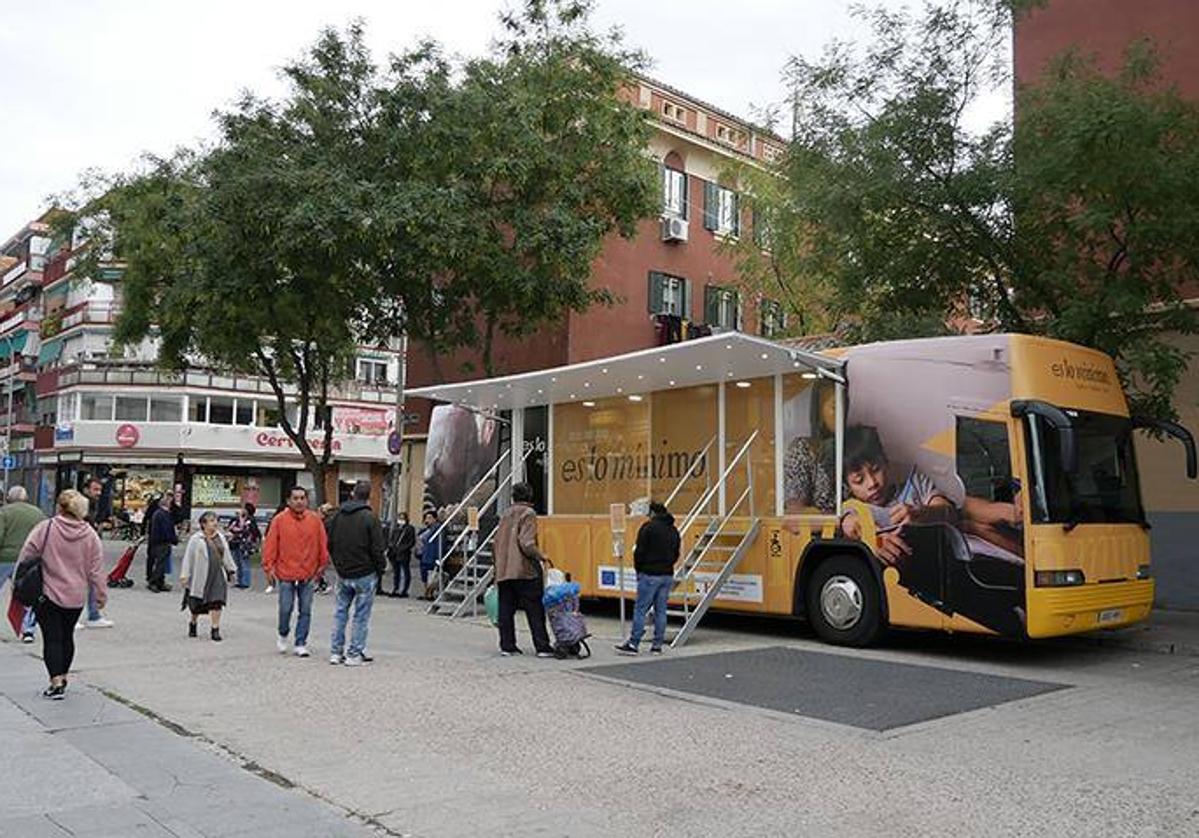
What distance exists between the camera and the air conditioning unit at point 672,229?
1158 inches

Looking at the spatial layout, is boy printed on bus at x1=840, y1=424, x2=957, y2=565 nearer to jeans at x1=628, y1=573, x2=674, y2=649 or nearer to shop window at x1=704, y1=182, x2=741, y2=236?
jeans at x1=628, y1=573, x2=674, y2=649

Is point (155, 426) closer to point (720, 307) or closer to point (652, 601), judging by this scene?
point (720, 307)

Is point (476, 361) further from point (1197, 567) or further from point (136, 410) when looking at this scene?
point (136, 410)

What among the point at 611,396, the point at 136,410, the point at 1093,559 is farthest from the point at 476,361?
the point at 136,410

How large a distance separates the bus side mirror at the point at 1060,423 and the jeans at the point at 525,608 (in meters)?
5.23

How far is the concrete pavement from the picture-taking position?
18.5ft

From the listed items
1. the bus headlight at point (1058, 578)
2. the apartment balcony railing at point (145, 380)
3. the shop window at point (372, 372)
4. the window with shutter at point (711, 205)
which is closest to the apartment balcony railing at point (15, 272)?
the apartment balcony railing at point (145, 380)

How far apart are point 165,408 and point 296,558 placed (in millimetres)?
41912

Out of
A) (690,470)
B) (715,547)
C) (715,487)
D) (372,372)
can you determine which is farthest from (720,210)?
(372,372)

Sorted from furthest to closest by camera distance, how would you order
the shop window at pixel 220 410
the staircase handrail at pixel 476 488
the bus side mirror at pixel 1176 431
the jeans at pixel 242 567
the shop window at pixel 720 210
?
the shop window at pixel 220 410 < the shop window at pixel 720 210 < the jeans at pixel 242 567 < the staircase handrail at pixel 476 488 < the bus side mirror at pixel 1176 431

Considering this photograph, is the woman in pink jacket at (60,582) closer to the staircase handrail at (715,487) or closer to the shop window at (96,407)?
the staircase handrail at (715,487)

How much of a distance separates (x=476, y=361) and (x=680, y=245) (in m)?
6.53

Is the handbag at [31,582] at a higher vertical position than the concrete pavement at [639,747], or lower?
higher

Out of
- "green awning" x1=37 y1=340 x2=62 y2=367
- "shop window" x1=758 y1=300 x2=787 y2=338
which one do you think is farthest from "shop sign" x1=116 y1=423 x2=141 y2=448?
"shop window" x1=758 y1=300 x2=787 y2=338
